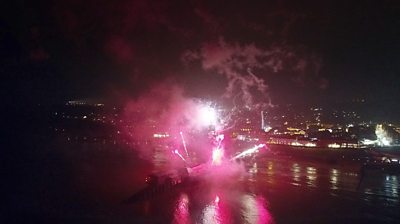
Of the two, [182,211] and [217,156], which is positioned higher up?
[217,156]

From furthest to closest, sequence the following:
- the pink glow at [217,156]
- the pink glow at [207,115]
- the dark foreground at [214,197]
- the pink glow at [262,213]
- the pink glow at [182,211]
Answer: the pink glow at [217,156]
the pink glow at [207,115]
the dark foreground at [214,197]
the pink glow at [182,211]
the pink glow at [262,213]

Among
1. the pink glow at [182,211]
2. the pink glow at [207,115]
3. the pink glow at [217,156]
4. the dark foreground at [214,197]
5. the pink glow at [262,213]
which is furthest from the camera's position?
the pink glow at [217,156]

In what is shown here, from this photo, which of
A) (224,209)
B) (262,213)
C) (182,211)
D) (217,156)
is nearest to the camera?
(262,213)

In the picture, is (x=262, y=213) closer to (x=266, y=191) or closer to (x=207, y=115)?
(x=266, y=191)

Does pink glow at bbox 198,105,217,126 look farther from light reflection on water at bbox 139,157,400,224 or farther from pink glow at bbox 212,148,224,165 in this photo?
light reflection on water at bbox 139,157,400,224

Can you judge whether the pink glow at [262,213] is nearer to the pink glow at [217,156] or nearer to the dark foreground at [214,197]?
the dark foreground at [214,197]

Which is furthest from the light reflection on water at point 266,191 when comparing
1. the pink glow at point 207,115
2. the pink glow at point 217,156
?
the pink glow at point 207,115

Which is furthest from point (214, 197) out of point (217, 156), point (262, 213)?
point (217, 156)

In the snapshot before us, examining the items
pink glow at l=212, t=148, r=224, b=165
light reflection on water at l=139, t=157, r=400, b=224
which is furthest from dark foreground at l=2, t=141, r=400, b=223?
pink glow at l=212, t=148, r=224, b=165

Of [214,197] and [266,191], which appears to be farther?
[266,191]
